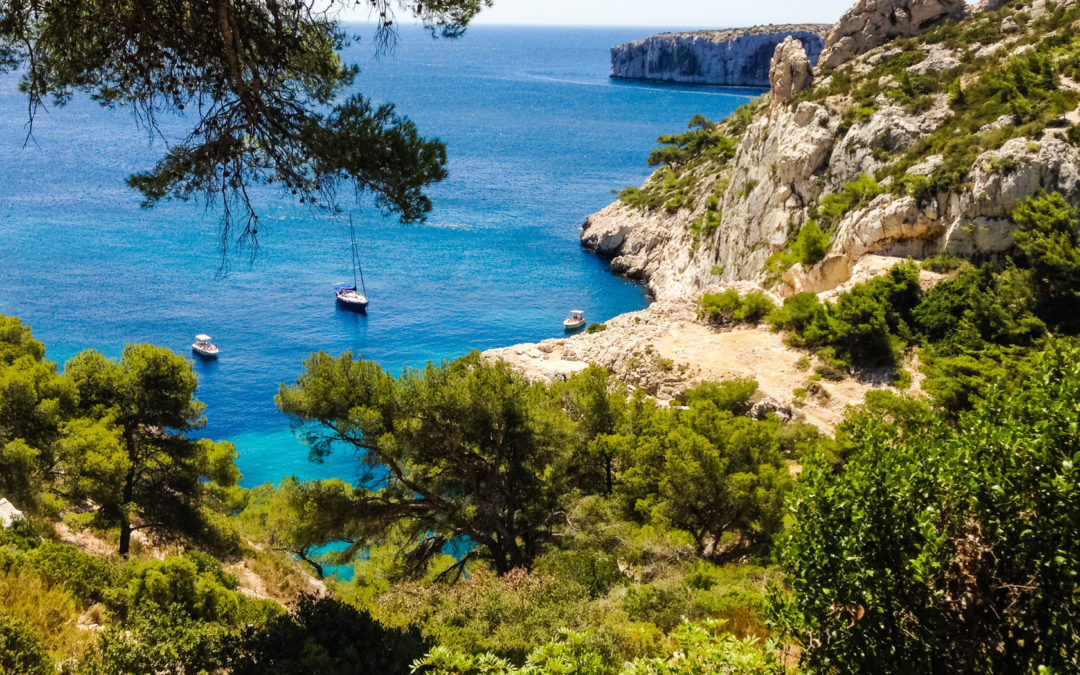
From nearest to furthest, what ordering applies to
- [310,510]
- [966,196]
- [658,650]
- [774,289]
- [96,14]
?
[96,14], [658,650], [310,510], [966,196], [774,289]

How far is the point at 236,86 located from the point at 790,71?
1335 inches

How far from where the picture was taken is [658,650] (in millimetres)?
8625

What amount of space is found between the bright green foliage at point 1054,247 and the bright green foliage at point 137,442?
2311 centimetres

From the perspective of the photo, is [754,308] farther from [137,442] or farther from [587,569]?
[137,442]

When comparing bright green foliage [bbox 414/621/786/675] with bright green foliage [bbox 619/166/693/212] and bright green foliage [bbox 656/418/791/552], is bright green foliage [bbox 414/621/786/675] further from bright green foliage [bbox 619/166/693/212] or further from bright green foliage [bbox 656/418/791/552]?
bright green foliage [bbox 619/166/693/212]

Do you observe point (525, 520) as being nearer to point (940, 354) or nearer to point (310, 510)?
point (310, 510)

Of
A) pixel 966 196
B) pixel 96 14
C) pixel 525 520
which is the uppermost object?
pixel 96 14

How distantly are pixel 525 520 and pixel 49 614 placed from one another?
28.5 feet

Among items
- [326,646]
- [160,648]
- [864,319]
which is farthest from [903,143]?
[160,648]

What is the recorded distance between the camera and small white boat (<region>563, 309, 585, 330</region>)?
44.8m

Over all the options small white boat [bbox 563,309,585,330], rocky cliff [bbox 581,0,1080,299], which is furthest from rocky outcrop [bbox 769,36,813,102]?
small white boat [bbox 563,309,585,330]

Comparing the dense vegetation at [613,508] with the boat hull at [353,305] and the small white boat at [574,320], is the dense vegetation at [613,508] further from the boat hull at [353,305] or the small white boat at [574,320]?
the boat hull at [353,305]

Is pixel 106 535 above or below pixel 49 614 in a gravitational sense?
below

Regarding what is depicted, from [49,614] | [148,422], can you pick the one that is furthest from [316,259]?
[49,614]
